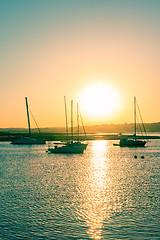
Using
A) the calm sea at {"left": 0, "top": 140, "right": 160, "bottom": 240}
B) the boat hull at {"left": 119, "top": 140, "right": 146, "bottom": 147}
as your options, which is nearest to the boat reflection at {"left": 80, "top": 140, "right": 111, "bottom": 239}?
the calm sea at {"left": 0, "top": 140, "right": 160, "bottom": 240}

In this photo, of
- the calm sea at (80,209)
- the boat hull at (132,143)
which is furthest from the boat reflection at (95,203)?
the boat hull at (132,143)

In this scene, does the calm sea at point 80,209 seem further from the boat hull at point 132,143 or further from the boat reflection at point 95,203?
the boat hull at point 132,143

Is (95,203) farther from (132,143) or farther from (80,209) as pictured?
(132,143)

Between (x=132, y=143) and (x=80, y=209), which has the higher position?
(x=80, y=209)

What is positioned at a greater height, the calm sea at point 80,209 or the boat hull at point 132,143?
the calm sea at point 80,209

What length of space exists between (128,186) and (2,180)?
49.9 ft

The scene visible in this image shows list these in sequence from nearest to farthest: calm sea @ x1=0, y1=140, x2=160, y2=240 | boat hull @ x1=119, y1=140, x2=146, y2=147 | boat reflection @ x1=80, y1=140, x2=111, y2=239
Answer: calm sea @ x1=0, y1=140, x2=160, y2=240 < boat reflection @ x1=80, y1=140, x2=111, y2=239 < boat hull @ x1=119, y1=140, x2=146, y2=147

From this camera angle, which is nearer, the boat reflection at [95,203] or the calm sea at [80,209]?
the calm sea at [80,209]

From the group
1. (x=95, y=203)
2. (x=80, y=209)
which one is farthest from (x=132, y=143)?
(x=80, y=209)

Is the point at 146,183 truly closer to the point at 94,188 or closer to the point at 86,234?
the point at 94,188

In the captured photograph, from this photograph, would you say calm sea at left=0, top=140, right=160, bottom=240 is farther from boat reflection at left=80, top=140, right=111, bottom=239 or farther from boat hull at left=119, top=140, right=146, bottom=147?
boat hull at left=119, top=140, right=146, bottom=147

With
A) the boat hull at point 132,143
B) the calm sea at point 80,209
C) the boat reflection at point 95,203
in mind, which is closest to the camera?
the calm sea at point 80,209

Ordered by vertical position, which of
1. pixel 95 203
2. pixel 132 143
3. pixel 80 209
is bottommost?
pixel 132 143

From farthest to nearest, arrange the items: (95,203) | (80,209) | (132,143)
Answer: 1. (132,143)
2. (95,203)
3. (80,209)
